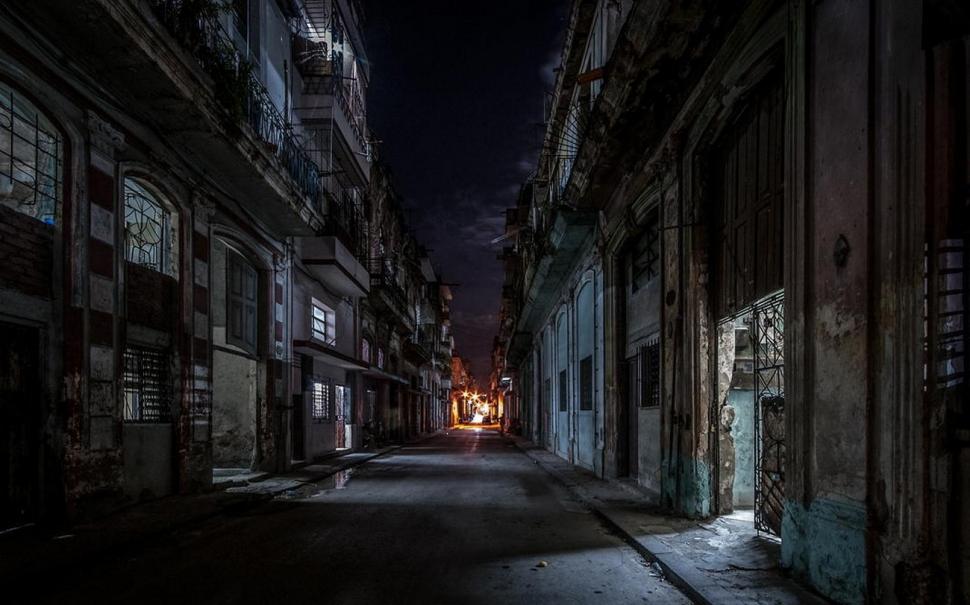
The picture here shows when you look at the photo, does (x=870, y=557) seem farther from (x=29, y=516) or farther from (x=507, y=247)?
(x=507, y=247)

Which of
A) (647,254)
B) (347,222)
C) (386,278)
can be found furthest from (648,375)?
(386,278)

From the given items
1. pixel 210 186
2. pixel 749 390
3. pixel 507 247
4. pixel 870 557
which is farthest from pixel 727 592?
pixel 507 247

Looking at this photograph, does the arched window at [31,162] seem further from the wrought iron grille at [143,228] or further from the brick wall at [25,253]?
the wrought iron grille at [143,228]

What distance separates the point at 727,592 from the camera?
15.8 feet

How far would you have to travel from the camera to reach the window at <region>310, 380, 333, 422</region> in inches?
746

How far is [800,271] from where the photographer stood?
17.3 ft

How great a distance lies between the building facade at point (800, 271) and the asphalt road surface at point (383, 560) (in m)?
1.54

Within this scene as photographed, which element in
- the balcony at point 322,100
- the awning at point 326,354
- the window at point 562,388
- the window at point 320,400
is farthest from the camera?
the window at point 562,388

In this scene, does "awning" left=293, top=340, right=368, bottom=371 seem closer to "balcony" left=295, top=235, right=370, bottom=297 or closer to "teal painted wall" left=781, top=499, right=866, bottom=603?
"balcony" left=295, top=235, right=370, bottom=297

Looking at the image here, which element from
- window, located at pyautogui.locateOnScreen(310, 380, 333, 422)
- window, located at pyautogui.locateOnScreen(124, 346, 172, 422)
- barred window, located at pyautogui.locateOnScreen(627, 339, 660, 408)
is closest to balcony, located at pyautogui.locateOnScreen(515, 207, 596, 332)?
barred window, located at pyautogui.locateOnScreen(627, 339, 660, 408)

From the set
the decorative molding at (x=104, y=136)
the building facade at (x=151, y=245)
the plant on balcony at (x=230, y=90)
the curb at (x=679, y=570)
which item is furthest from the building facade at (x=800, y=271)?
the decorative molding at (x=104, y=136)

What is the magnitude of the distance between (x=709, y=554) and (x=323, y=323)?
16.2 m

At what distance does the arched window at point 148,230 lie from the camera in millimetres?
10148

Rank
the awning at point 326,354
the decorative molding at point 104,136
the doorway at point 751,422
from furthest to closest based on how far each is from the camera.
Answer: the awning at point 326,354, the decorative molding at point 104,136, the doorway at point 751,422
